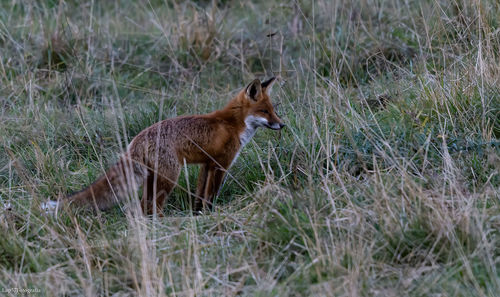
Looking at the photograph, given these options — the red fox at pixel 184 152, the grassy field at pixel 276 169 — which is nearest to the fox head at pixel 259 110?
the red fox at pixel 184 152

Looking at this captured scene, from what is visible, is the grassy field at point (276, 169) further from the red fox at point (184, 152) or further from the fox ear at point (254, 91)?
the fox ear at point (254, 91)

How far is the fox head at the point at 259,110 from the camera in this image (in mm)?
Answer: 5414

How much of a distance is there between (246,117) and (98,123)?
1701mm

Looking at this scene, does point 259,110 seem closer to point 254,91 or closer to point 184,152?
point 254,91

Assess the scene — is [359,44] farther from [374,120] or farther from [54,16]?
[54,16]

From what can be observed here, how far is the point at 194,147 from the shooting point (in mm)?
5082

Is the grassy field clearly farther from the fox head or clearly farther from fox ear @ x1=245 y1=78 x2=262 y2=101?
fox ear @ x1=245 y1=78 x2=262 y2=101

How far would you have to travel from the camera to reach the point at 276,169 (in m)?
5.21

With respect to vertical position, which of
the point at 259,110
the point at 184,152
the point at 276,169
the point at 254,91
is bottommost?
the point at 276,169

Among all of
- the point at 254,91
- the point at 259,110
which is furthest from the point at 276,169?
the point at 254,91

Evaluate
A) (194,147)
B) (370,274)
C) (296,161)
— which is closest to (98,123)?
(194,147)

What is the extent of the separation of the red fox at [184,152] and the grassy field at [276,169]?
0.17 m

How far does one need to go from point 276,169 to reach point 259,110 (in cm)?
58

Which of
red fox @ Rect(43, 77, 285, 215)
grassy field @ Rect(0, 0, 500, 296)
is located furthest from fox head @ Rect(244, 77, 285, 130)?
grassy field @ Rect(0, 0, 500, 296)
